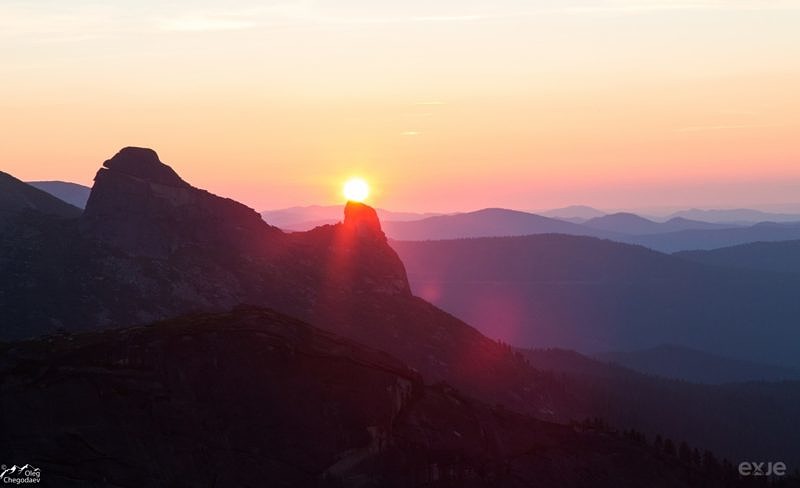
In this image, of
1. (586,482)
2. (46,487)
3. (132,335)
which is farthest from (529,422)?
(46,487)

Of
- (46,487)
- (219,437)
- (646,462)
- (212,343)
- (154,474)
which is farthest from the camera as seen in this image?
(646,462)

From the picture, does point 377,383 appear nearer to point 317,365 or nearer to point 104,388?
point 317,365

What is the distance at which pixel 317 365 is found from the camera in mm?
132250

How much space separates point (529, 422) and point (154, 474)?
176 feet

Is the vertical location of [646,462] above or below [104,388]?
below

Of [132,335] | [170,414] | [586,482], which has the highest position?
[132,335]

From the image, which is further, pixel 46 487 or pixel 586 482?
pixel 586 482

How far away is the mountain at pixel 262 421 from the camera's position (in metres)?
114

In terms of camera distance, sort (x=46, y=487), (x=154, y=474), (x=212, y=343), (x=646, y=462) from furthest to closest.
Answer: (x=646, y=462)
(x=212, y=343)
(x=154, y=474)
(x=46, y=487)

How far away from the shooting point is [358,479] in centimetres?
12025

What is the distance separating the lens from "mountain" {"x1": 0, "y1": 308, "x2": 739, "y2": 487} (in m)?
114

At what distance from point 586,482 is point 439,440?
19.1 m

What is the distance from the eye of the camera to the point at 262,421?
403 ft

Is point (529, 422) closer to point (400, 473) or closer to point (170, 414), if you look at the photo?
point (400, 473)
